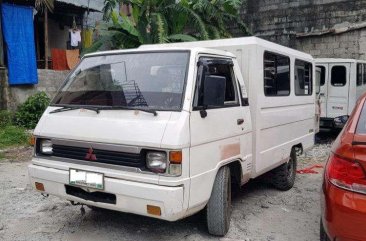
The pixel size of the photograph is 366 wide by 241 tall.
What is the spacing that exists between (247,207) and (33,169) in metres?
2.70

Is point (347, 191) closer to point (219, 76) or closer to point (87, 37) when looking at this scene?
point (219, 76)

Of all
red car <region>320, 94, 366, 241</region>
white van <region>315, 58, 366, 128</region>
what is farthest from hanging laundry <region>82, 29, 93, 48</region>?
red car <region>320, 94, 366, 241</region>

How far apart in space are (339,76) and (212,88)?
8423mm

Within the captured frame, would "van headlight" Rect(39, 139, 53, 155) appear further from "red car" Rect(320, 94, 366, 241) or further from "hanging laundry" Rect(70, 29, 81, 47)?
"hanging laundry" Rect(70, 29, 81, 47)

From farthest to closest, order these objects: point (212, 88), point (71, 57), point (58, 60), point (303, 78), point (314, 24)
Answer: point (314, 24) → point (71, 57) → point (58, 60) → point (303, 78) → point (212, 88)

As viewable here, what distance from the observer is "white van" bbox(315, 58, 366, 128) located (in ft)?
35.4

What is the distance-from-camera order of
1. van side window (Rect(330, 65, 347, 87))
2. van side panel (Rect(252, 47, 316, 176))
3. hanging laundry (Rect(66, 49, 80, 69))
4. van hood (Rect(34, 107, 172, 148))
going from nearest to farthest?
van hood (Rect(34, 107, 172, 148)), van side panel (Rect(252, 47, 316, 176)), van side window (Rect(330, 65, 347, 87)), hanging laundry (Rect(66, 49, 80, 69))

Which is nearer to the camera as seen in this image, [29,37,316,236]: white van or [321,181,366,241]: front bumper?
[321,181,366,241]: front bumper

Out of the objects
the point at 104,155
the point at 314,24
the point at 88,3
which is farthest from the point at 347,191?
the point at 88,3

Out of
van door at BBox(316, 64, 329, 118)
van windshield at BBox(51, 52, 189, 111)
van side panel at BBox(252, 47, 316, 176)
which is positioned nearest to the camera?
van windshield at BBox(51, 52, 189, 111)

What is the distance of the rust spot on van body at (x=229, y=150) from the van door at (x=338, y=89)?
756 centimetres

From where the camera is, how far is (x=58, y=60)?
13.4 m

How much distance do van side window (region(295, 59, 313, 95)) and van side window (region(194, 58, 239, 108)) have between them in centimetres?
203

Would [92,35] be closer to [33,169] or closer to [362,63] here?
[362,63]
